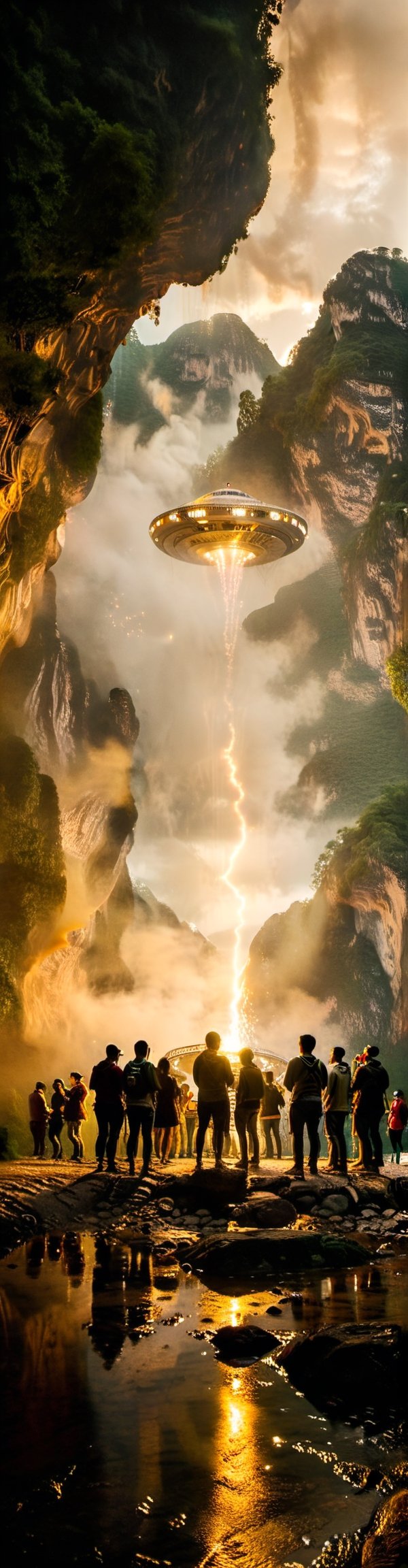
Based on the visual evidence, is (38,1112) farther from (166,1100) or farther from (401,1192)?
(401,1192)

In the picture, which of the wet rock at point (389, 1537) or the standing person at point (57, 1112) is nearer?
the wet rock at point (389, 1537)

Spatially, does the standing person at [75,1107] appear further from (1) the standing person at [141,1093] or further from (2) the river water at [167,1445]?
(2) the river water at [167,1445]

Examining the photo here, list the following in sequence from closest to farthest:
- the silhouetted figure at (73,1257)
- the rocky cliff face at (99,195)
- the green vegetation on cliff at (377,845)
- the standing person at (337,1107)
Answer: the silhouetted figure at (73,1257), the standing person at (337,1107), the rocky cliff face at (99,195), the green vegetation on cliff at (377,845)

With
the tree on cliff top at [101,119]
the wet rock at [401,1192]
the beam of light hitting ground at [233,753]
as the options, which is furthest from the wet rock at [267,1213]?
the beam of light hitting ground at [233,753]

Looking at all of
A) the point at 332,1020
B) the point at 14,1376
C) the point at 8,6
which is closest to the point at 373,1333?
the point at 14,1376

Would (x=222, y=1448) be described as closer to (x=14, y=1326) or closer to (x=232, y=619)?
(x=14, y=1326)

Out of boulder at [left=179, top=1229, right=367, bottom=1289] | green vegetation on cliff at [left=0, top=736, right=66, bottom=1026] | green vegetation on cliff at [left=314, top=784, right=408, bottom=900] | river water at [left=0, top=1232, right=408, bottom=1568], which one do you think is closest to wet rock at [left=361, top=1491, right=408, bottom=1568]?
river water at [left=0, top=1232, right=408, bottom=1568]

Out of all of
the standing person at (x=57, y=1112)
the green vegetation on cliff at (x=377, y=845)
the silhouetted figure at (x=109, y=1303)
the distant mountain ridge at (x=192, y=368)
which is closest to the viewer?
the silhouetted figure at (x=109, y=1303)

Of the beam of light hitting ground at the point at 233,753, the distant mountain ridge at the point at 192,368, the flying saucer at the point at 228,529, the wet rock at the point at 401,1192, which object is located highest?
the distant mountain ridge at the point at 192,368
